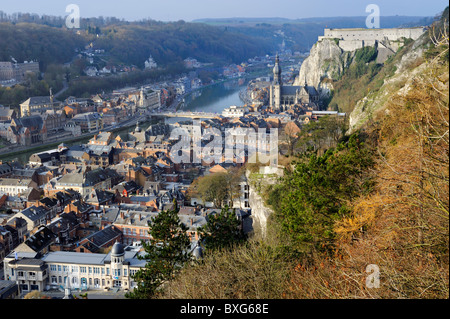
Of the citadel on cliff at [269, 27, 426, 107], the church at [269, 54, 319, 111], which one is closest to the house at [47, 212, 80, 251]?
the citadel on cliff at [269, 27, 426, 107]

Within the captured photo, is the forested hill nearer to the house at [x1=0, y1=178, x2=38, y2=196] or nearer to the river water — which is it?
the river water

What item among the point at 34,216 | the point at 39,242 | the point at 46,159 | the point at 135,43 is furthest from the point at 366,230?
the point at 135,43

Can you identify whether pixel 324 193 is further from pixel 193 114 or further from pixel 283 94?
pixel 283 94

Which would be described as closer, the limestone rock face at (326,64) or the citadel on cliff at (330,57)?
the citadel on cliff at (330,57)

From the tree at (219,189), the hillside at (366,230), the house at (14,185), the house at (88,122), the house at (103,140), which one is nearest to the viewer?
the hillside at (366,230)

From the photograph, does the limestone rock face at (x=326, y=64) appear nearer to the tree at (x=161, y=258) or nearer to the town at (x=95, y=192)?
the town at (x=95, y=192)

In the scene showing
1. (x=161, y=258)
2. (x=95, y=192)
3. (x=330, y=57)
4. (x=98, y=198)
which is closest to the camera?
(x=161, y=258)

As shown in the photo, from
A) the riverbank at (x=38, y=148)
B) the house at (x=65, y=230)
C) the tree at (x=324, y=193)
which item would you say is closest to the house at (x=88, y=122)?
the riverbank at (x=38, y=148)
